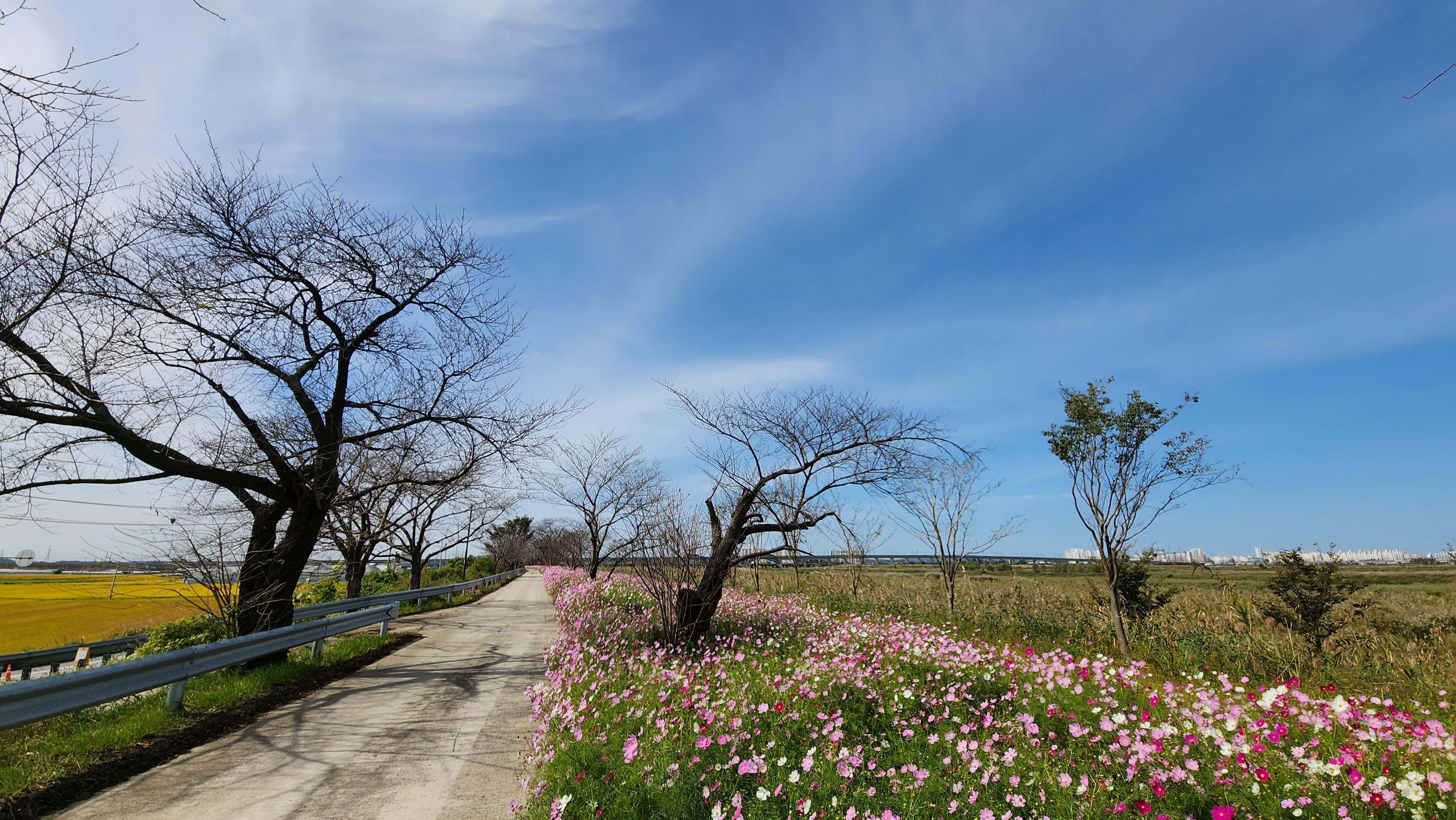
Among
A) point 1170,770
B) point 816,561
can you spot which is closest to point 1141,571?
point 816,561

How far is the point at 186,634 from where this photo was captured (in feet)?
31.1

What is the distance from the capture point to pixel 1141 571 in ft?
41.2

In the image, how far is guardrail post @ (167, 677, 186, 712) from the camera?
5777 mm

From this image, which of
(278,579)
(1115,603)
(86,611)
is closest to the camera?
(278,579)

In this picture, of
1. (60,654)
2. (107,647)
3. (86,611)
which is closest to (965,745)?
(60,654)

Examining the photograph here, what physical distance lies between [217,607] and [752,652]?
7222mm

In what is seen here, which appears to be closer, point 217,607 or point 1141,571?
point 217,607

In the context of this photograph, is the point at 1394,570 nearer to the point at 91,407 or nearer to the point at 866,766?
the point at 866,766

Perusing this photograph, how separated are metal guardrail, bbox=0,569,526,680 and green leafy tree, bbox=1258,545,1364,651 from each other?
54.2ft

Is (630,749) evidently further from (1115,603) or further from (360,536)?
(360,536)

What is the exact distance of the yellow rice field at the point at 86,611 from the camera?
30.6 ft

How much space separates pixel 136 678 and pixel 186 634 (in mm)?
5764

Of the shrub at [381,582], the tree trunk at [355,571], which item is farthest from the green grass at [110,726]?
the shrub at [381,582]

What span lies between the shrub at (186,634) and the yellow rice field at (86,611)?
302mm
